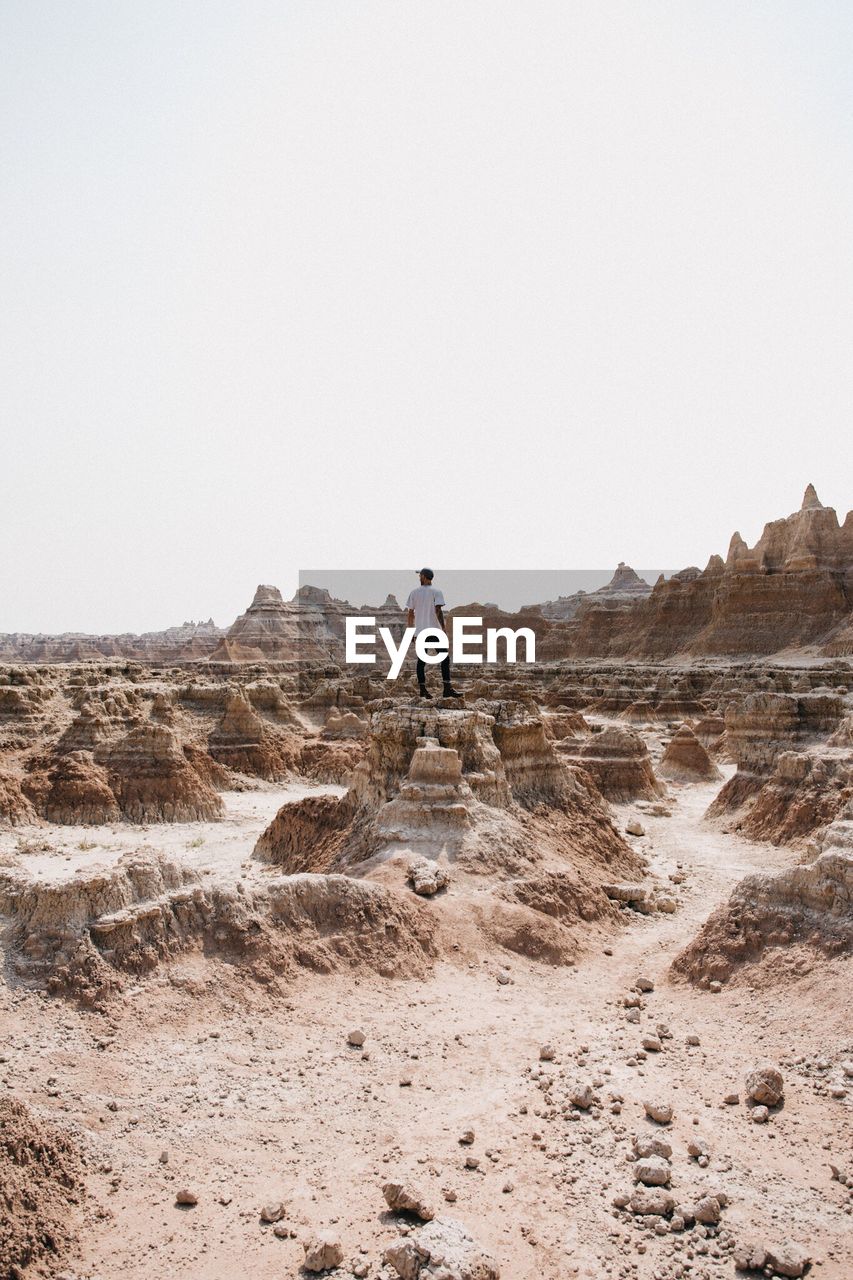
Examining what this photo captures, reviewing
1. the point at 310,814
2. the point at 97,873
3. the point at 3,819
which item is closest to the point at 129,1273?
the point at 97,873

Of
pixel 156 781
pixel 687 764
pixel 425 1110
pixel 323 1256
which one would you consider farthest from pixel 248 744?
pixel 323 1256

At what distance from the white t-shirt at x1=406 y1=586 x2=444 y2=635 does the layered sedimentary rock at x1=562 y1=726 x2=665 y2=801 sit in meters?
13.3

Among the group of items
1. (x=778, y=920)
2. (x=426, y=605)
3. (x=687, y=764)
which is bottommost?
(x=687, y=764)

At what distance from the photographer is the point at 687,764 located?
32.6m

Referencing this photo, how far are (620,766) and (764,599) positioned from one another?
166 ft

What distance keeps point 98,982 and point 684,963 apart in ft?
22.4

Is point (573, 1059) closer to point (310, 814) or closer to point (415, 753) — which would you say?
point (415, 753)

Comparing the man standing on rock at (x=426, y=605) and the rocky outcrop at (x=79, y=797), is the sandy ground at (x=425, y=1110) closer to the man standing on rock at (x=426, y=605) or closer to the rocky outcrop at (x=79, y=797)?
the man standing on rock at (x=426, y=605)

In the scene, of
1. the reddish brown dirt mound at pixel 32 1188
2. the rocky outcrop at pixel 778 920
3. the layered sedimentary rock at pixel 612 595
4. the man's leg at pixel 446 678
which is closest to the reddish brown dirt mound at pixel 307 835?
the man's leg at pixel 446 678

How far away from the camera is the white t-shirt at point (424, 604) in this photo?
15.2 m

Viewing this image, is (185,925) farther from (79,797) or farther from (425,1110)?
(79,797)

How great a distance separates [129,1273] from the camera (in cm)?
562

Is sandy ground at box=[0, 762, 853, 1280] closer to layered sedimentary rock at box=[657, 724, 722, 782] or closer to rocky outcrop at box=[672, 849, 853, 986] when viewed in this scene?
rocky outcrop at box=[672, 849, 853, 986]

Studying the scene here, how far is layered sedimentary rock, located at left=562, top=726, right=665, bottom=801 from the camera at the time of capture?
27.1 meters
